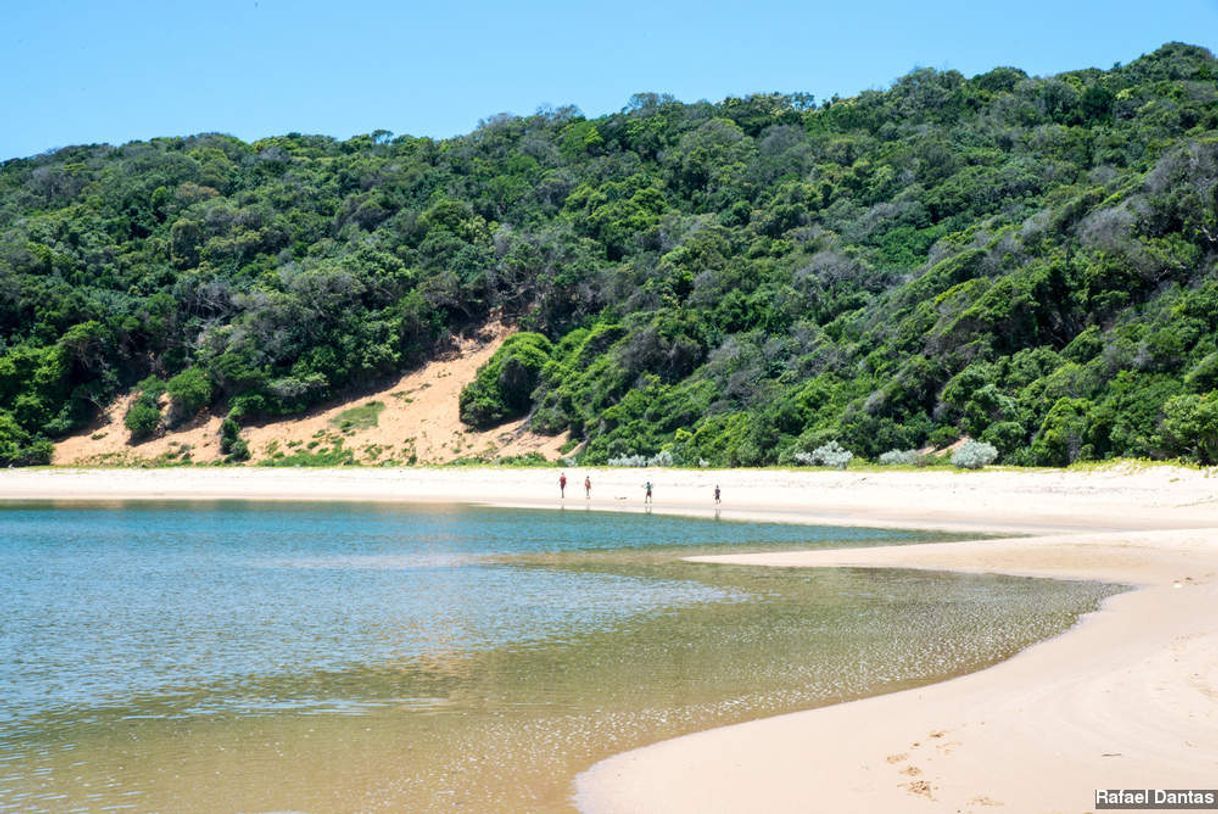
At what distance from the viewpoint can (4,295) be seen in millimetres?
67875

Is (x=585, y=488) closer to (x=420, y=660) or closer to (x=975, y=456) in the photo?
(x=975, y=456)

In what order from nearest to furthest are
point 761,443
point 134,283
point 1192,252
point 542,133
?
1. point 1192,252
2. point 761,443
3. point 134,283
4. point 542,133

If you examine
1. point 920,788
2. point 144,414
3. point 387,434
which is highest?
point 144,414

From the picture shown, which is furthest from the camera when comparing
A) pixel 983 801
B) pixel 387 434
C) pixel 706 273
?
pixel 387 434

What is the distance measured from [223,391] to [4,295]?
1583cm

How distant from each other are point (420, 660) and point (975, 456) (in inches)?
1027

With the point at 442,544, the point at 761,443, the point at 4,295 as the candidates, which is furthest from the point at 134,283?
the point at 442,544

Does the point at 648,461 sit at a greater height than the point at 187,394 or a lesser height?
lesser

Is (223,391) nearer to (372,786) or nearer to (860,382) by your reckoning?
(860,382)

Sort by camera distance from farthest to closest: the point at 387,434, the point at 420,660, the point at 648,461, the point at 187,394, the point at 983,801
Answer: the point at 187,394 → the point at 387,434 → the point at 648,461 → the point at 420,660 → the point at 983,801

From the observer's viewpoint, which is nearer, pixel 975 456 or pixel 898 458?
pixel 975 456

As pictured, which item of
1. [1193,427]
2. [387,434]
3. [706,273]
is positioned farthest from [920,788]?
[387,434]

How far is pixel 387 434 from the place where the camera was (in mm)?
61844

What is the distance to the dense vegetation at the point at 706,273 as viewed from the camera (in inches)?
1564
